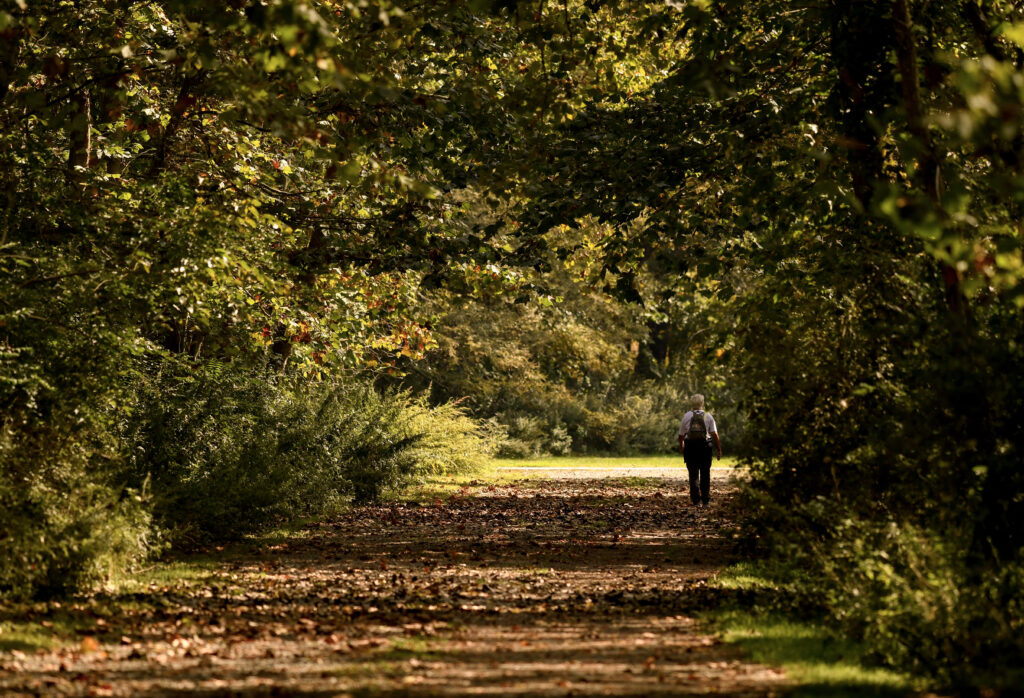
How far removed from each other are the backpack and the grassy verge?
7396 millimetres

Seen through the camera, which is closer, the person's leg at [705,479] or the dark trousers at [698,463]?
the dark trousers at [698,463]

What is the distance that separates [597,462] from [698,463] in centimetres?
1955

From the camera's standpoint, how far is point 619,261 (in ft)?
45.6

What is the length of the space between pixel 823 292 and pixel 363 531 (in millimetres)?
7660

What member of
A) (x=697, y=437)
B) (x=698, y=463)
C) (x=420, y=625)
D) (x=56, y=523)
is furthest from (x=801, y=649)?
(x=698, y=463)

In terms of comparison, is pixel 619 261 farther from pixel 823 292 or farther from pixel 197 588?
pixel 197 588

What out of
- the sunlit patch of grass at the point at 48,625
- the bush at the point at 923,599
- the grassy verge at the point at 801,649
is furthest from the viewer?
the sunlit patch of grass at the point at 48,625

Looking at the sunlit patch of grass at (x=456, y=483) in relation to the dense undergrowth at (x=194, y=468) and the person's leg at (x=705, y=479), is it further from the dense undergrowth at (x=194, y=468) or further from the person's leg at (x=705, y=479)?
the person's leg at (x=705, y=479)

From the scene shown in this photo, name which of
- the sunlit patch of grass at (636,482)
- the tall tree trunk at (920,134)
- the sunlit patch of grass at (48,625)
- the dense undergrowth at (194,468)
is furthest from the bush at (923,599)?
the sunlit patch of grass at (636,482)

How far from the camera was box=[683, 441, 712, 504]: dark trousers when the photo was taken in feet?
57.9

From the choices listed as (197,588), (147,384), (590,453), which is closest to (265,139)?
(147,384)

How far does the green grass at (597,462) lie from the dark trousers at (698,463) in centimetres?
1518

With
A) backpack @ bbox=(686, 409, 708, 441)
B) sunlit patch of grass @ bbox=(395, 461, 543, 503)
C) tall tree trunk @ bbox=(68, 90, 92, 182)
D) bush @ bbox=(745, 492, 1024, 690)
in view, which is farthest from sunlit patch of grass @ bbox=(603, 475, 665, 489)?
bush @ bbox=(745, 492, 1024, 690)

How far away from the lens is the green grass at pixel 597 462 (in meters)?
34.9
